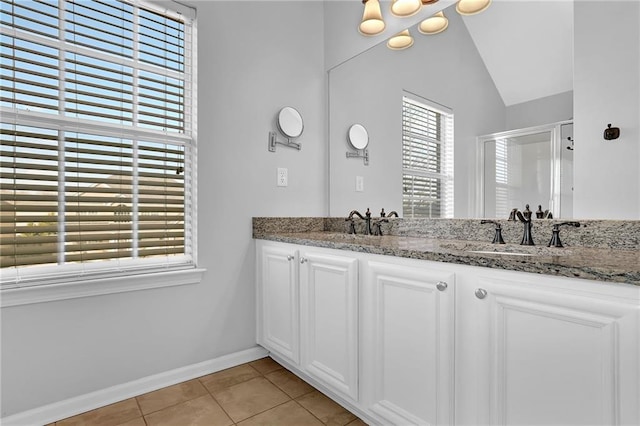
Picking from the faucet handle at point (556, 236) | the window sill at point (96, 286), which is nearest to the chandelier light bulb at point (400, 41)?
the faucet handle at point (556, 236)

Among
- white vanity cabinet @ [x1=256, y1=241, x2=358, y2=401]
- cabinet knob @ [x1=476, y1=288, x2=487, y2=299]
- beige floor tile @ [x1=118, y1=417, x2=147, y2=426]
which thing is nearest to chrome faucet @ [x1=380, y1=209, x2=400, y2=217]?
white vanity cabinet @ [x1=256, y1=241, x2=358, y2=401]

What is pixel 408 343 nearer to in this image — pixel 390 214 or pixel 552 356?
pixel 552 356

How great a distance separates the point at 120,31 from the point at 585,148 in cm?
224

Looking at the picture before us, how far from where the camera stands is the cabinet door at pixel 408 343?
3.81ft

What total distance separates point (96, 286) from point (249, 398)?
96cm

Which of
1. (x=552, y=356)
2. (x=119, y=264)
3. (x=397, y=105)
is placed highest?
(x=397, y=105)

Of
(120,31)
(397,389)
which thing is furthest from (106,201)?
(397,389)

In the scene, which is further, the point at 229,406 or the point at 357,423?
the point at 229,406

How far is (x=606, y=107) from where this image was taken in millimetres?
1302

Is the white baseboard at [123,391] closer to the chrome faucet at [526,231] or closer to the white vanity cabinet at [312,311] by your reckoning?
the white vanity cabinet at [312,311]

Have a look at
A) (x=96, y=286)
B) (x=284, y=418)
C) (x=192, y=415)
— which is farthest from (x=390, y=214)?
(x=96, y=286)

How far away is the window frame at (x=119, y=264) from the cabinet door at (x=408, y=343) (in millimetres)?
1121

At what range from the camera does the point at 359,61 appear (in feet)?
7.70

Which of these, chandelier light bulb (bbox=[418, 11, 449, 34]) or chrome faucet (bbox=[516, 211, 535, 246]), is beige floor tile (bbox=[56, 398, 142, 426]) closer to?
chrome faucet (bbox=[516, 211, 535, 246])
